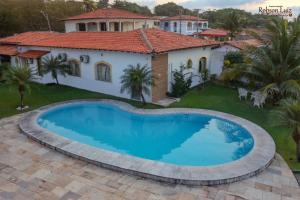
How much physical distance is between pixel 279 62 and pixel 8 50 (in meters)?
25.6

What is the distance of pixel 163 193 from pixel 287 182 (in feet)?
14.7

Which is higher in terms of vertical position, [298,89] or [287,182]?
[298,89]

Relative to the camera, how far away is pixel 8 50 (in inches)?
1077

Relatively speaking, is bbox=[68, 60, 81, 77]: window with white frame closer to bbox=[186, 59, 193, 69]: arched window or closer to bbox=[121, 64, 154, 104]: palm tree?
bbox=[121, 64, 154, 104]: palm tree

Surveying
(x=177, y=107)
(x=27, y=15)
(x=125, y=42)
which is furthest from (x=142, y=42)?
(x=27, y=15)

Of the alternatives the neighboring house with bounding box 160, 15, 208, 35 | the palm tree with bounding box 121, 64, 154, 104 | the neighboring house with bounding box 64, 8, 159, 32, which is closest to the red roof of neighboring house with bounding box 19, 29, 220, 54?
the palm tree with bounding box 121, 64, 154, 104

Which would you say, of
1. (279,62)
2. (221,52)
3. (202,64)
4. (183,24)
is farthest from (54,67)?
(183,24)

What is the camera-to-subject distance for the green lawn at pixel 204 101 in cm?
1360

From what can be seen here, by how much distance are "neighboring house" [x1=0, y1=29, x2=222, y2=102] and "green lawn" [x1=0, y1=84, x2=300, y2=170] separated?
1.18 meters

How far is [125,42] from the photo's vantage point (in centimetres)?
1956

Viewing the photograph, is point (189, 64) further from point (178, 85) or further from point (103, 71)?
point (103, 71)

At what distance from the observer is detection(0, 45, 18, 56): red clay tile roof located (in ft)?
86.3

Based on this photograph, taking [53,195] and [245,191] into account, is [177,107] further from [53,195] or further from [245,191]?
[53,195]

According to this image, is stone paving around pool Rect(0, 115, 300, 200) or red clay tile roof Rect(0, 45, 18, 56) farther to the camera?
red clay tile roof Rect(0, 45, 18, 56)
